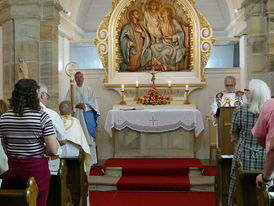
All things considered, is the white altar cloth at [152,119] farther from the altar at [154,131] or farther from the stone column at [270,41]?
the stone column at [270,41]

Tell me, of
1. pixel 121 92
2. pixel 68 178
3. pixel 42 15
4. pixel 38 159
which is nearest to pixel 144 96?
pixel 121 92

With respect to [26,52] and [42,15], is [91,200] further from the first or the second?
[42,15]

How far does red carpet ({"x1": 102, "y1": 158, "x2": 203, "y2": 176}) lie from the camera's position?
7969 millimetres

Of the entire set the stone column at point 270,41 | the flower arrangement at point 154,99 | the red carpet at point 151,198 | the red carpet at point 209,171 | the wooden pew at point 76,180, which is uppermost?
the stone column at point 270,41

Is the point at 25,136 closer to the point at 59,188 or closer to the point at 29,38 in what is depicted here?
the point at 59,188

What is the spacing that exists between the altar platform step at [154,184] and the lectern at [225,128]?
667 mm

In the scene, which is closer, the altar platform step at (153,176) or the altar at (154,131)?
the altar platform step at (153,176)

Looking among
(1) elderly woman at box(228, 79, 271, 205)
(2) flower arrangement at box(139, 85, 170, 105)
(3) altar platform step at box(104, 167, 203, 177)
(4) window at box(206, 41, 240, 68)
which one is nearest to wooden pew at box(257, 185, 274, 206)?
(1) elderly woman at box(228, 79, 271, 205)

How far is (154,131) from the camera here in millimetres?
9789

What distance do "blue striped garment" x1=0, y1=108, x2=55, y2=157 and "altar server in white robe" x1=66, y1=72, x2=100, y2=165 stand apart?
549 cm

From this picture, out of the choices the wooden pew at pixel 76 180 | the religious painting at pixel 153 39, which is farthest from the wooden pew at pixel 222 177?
the religious painting at pixel 153 39

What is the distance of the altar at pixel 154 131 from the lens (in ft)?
31.7

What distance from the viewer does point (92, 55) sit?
11.7 m

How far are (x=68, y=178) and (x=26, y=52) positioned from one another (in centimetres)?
419
